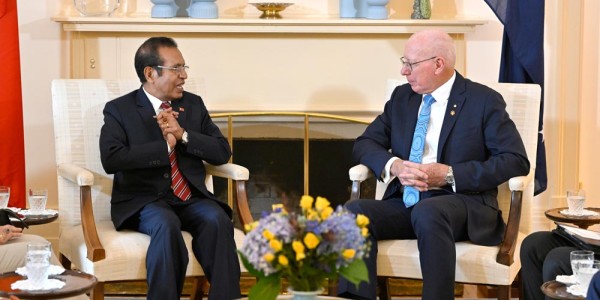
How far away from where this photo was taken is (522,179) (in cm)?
416

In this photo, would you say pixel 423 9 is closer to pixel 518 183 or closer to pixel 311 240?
pixel 518 183

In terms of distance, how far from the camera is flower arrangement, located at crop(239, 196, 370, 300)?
9.20ft

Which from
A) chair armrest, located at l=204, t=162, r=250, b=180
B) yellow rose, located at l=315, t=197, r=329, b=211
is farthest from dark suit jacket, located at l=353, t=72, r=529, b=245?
yellow rose, located at l=315, t=197, r=329, b=211

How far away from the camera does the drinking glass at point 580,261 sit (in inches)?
134

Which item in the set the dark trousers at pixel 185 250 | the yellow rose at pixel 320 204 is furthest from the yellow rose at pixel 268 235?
the dark trousers at pixel 185 250

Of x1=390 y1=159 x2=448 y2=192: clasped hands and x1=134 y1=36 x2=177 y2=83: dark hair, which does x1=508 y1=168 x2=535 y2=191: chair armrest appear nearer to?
x1=390 y1=159 x2=448 y2=192: clasped hands

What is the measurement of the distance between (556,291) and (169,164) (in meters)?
1.69

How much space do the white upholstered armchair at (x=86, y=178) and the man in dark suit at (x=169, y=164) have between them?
0.06 metres

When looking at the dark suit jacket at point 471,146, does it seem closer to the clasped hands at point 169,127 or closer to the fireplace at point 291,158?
the clasped hands at point 169,127

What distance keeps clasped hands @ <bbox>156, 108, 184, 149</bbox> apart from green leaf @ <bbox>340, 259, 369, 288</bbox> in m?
1.61

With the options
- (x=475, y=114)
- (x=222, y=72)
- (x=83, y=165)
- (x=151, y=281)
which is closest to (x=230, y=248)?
(x=151, y=281)

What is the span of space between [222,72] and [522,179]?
76.2 inches

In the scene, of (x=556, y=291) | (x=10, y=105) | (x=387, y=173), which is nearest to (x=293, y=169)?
(x=387, y=173)

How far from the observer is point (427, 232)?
4.00m
